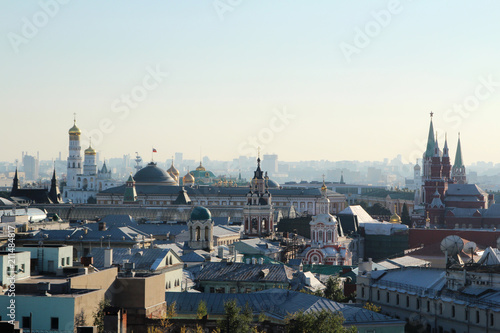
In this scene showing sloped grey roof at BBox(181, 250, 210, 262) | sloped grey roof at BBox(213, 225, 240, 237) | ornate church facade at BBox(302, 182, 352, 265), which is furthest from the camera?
sloped grey roof at BBox(213, 225, 240, 237)

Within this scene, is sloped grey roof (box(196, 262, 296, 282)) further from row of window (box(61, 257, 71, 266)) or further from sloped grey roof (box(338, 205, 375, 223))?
sloped grey roof (box(338, 205, 375, 223))

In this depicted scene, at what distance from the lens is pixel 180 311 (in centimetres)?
3984

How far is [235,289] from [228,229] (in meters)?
37.0

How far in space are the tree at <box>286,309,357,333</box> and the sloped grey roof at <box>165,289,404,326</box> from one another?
358 centimetres

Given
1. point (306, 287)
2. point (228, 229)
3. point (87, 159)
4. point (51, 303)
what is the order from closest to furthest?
point (51, 303) < point (306, 287) < point (228, 229) < point (87, 159)

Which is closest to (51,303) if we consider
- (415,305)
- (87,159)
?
(415,305)

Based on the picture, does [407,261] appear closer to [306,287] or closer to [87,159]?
[306,287]

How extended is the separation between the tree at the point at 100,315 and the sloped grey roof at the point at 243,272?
2279 cm

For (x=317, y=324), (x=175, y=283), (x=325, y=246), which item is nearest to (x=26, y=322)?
(x=317, y=324)

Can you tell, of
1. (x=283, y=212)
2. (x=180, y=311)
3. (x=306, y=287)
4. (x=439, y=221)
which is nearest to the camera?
(x=180, y=311)

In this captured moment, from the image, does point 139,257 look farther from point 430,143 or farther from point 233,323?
point 430,143

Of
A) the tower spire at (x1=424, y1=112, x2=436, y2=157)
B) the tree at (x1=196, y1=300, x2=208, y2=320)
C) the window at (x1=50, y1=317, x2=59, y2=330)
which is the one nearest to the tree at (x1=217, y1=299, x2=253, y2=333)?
the tree at (x1=196, y1=300, x2=208, y2=320)

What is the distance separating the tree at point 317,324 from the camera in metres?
32.4

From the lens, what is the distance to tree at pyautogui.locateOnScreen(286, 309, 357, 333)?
Result: 3241 centimetres
